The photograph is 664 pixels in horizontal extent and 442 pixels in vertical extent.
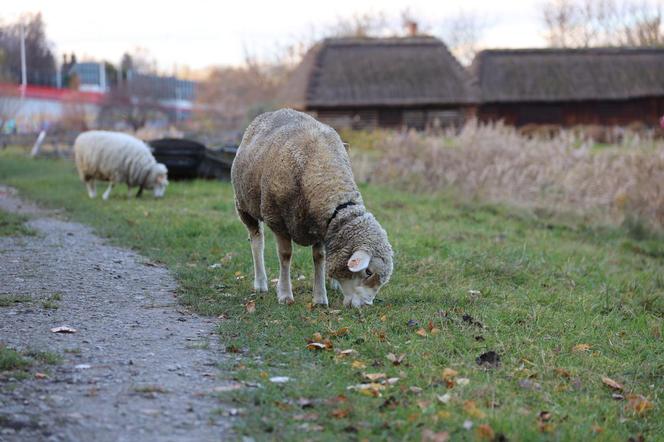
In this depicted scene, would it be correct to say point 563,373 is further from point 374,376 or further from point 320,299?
point 320,299

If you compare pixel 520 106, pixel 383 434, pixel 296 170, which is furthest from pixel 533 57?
pixel 383 434

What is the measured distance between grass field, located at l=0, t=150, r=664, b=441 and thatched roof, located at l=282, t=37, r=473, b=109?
26343 mm


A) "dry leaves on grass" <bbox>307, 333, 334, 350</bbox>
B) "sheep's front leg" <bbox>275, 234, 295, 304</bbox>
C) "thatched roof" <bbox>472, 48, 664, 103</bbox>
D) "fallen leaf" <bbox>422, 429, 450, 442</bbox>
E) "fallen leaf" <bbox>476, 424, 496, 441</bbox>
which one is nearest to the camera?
"fallen leaf" <bbox>422, 429, 450, 442</bbox>

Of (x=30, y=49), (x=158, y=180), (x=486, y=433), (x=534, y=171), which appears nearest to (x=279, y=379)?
(x=486, y=433)

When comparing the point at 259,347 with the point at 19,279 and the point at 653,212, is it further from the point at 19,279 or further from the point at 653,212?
the point at 653,212

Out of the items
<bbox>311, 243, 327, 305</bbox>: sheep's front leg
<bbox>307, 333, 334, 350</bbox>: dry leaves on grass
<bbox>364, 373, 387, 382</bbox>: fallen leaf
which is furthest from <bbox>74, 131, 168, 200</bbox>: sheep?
<bbox>364, 373, 387, 382</bbox>: fallen leaf

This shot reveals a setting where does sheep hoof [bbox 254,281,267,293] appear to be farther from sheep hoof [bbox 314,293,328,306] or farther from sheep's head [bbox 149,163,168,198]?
sheep's head [bbox 149,163,168,198]

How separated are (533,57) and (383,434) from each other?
41814mm

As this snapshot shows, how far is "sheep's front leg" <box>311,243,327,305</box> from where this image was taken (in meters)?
7.67

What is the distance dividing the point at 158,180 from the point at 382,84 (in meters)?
23.6

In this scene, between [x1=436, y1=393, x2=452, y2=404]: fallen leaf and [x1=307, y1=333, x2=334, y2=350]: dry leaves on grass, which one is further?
[x1=307, y1=333, x2=334, y2=350]: dry leaves on grass

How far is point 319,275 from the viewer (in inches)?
302

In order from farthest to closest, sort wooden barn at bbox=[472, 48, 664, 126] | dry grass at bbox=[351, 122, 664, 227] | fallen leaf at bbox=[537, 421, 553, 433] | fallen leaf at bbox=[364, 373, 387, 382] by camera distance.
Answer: wooden barn at bbox=[472, 48, 664, 126], dry grass at bbox=[351, 122, 664, 227], fallen leaf at bbox=[364, 373, 387, 382], fallen leaf at bbox=[537, 421, 553, 433]

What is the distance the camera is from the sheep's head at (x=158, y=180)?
688 inches
